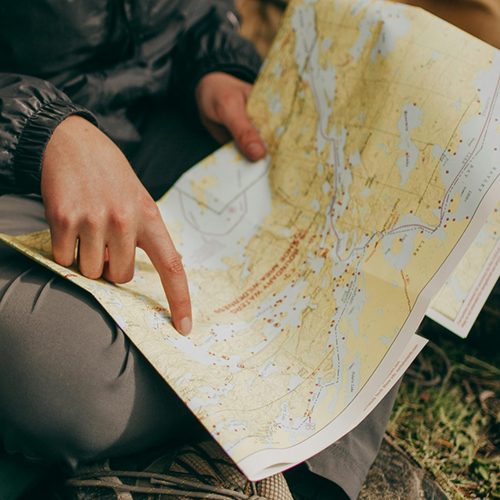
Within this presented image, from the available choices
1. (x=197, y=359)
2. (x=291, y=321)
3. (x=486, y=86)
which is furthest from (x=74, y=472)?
(x=486, y=86)

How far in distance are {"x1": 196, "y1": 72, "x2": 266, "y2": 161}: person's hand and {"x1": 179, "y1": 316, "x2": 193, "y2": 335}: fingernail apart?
0.39 meters

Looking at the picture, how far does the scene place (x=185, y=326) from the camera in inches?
21.9

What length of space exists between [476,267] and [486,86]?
0.26 metres

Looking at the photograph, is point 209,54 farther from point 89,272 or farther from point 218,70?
point 89,272

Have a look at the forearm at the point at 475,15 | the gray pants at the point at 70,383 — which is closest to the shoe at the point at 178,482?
the gray pants at the point at 70,383

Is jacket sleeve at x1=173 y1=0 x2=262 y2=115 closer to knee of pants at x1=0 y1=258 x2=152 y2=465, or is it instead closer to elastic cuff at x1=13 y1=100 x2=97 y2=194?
elastic cuff at x1=13 y1=100 x2=97 y2=194

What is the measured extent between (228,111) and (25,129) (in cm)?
41

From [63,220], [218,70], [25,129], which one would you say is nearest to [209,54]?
[218,70]

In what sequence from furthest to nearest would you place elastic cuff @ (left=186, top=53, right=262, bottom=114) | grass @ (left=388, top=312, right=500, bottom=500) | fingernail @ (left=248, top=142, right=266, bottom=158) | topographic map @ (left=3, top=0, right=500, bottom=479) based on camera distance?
elastic cuff @ (left=186, top=53, right=262, bottom=114) < fingernail @ (left=248, top=142, right=266, bottom=158) < grass @ (left=388, top=312, right=500, bottom=500) < topographic map @ (left=3, top=0, right=500, bottom=479)

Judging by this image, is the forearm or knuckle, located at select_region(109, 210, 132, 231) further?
the forearm

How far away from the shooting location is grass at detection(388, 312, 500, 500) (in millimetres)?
707

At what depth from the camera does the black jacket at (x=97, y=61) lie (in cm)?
60

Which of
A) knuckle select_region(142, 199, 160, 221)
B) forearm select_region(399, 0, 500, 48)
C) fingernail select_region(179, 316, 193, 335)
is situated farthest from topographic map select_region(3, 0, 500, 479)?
forearm select_region(399, 0, 500, 48)

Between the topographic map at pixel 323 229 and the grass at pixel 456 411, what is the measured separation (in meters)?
0.35
